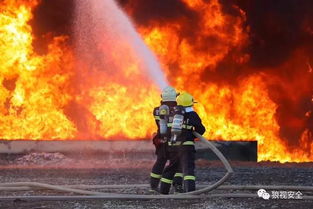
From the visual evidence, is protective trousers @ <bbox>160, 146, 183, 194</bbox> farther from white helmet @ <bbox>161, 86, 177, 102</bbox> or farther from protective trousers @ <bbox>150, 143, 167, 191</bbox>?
white helmet @ <bbox>161, 86, 177, 102</bbox>

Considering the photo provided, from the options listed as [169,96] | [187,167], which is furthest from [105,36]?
[187,167]

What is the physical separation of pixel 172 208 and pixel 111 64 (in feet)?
45.1

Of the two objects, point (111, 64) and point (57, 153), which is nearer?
point (57, 153)

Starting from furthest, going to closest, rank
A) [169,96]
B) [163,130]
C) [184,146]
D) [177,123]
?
[169,96] < [163,130] < [184,146] < [177,123]

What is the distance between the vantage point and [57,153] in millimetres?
18281

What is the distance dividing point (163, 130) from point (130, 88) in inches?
452

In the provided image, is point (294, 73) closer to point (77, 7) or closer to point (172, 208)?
point (77, 7)

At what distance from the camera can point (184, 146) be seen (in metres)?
10.0

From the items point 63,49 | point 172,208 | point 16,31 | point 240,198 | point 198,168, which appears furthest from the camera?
point 63,49

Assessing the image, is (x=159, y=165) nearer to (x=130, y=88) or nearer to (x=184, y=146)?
(x=184, y=146)

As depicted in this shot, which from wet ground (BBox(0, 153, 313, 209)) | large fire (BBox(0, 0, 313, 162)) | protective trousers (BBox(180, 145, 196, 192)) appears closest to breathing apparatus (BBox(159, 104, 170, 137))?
protective trousers (BBox(180, 145, 196, 192))

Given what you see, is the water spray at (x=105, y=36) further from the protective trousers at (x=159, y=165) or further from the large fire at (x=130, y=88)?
the protective trousers at (x=159, y=165)

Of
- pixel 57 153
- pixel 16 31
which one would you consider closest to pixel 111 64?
pixel 16 31

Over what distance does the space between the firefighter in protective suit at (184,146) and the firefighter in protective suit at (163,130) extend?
0.12 metres
